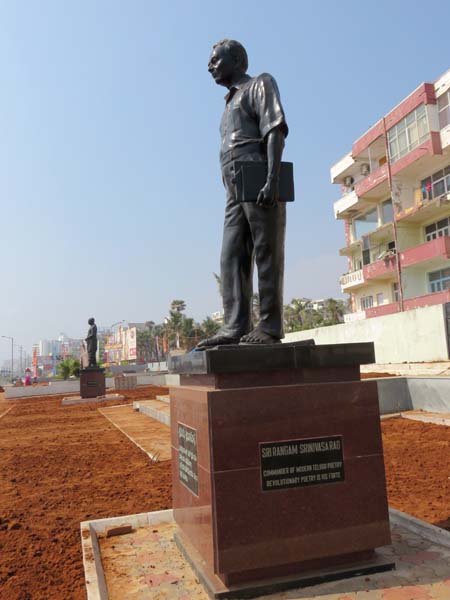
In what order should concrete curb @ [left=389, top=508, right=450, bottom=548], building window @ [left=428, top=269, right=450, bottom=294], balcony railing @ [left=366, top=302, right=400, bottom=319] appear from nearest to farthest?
1. concrete curb @ [left=389, top=508, right=450, bottom=548]
2. building window @ [left=428, top=269, right=450, bottom=294]
3. balcony railing @ [left=366, top=302, right=400, bottom=319]

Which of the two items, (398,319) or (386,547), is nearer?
(386,547)

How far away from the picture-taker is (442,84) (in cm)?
2031

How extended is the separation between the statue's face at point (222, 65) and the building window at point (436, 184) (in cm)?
1999

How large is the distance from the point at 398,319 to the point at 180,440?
14.2m

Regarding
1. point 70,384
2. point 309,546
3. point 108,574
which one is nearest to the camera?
point 309,546

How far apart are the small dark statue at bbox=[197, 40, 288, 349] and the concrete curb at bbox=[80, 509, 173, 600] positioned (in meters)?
1.50

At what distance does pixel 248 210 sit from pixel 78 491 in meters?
3.70

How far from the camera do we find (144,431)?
962 centimetres

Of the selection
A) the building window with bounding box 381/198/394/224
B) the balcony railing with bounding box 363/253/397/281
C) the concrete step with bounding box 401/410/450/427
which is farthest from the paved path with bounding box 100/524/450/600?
the building window with bounding box 381/198/394/224

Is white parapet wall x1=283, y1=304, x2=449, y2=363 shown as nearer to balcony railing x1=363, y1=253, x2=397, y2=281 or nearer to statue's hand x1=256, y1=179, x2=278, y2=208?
balcony railing x1=363, y1=253, x2=397, y2=281

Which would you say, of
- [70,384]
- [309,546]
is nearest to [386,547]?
[309,546]

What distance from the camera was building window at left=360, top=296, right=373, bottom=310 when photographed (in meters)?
27.1

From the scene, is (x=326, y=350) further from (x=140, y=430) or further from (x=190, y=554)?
(x=140, y=430)

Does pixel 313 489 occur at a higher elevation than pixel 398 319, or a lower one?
lower
